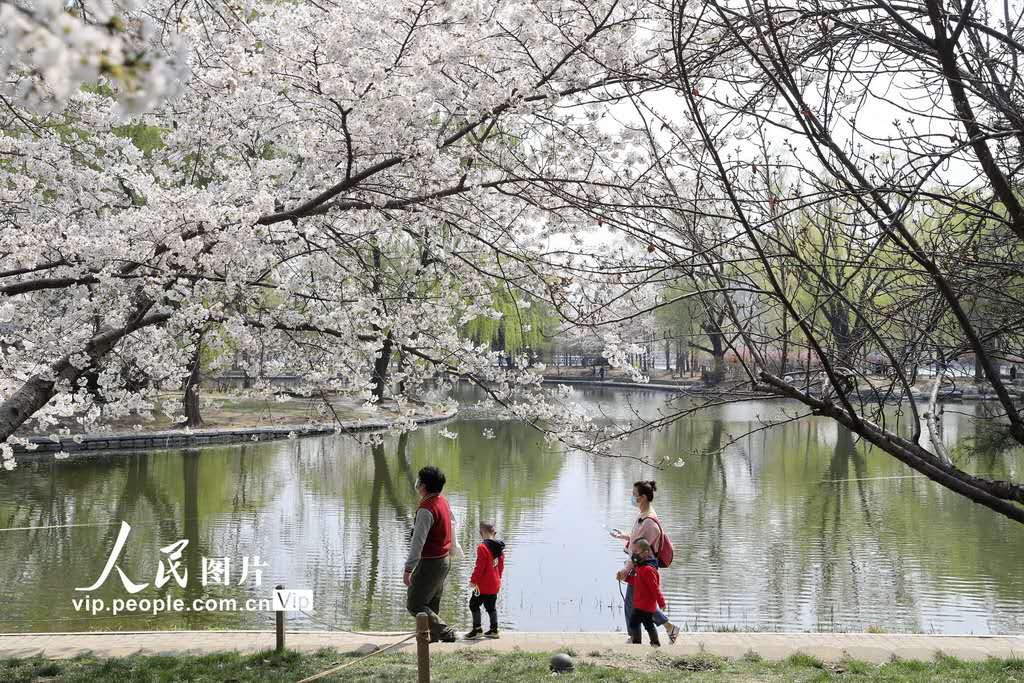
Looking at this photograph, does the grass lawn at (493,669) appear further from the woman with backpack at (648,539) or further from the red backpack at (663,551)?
the red backpack at (663,551)

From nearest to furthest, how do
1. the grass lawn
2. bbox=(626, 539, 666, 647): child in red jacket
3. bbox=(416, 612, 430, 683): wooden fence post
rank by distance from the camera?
bbox=(416, 612, 430, 683): wooden fence post, the grass lawn, bbox=(626, 539, 666, 647): child in red jacket

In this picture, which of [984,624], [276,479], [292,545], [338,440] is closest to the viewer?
[984,624]

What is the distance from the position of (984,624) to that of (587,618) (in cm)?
374

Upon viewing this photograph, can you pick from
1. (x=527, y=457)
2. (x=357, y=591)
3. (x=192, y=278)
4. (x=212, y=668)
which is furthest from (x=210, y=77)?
(x=527, y=457)

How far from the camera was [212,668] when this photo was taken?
19.3 feet

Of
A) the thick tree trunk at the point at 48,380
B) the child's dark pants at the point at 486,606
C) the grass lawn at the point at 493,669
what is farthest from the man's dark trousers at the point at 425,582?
the thick tree trunk at the point at 48,380

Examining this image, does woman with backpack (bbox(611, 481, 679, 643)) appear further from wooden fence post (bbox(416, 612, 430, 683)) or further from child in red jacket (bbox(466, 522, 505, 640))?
wooden fence post (bbox(416, 612, 430, 683))

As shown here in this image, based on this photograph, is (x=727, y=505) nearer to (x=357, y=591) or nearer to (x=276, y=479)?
(x=357, y=591)

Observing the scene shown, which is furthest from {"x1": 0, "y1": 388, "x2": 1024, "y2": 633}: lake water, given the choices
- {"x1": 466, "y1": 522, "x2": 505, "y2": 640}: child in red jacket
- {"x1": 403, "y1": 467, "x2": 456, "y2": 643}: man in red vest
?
{"x1": 403, "y1": 467, "x2": 456, "y2": 643}: man in red vest

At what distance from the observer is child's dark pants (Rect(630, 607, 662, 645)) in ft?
21.4

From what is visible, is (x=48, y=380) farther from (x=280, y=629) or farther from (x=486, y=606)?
(x=486, y=606)

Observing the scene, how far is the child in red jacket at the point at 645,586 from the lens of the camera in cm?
645

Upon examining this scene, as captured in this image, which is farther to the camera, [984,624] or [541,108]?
[984,624]

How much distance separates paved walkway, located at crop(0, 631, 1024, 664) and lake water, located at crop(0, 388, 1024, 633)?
146 centimetres
